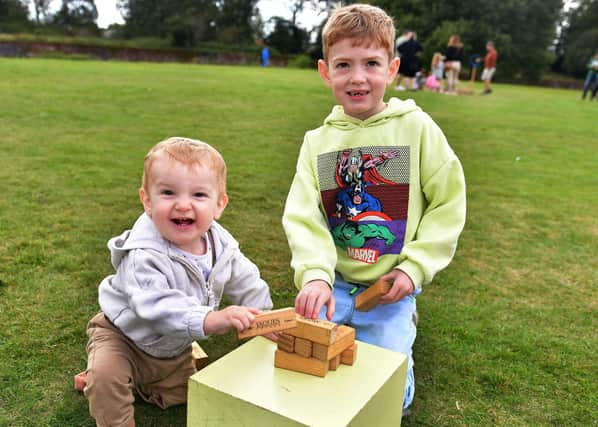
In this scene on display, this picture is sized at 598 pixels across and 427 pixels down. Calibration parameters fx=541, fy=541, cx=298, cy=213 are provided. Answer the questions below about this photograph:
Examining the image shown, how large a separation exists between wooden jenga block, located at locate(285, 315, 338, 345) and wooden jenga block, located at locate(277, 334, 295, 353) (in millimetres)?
17

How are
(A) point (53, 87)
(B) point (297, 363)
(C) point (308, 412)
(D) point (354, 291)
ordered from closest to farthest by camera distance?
(C) point (308, 412), (B) point (297, 363), (D) point (354, 291), (A) point (53, 87)

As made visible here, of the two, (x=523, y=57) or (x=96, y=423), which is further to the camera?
(x=523, y=57)

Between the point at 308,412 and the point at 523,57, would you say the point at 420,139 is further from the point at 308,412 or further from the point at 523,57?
the point at 523,57

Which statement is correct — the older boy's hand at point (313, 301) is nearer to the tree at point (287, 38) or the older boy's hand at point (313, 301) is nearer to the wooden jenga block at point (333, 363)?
the wooden jenga block at point (333, 363)

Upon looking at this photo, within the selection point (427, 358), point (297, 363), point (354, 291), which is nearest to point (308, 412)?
point (297, 363)

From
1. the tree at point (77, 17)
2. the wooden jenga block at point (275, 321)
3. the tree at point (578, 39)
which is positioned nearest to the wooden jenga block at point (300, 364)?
the wooden jenga block at point (275, 321)

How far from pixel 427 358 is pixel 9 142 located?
587 cm

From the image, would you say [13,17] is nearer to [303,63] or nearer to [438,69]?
[303,63]

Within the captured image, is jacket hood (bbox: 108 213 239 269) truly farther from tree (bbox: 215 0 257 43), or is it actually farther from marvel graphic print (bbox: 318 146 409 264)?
tree (bbox: 215 0 257 43)

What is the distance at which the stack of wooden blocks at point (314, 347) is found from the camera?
1.68 meters

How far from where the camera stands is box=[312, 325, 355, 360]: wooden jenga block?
1679 millimetres

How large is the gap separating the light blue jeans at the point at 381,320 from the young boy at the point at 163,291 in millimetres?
591

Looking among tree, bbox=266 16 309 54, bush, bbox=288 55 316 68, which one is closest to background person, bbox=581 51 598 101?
bush, bbox=288 55 316 68

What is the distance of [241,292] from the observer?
234 centimetres
